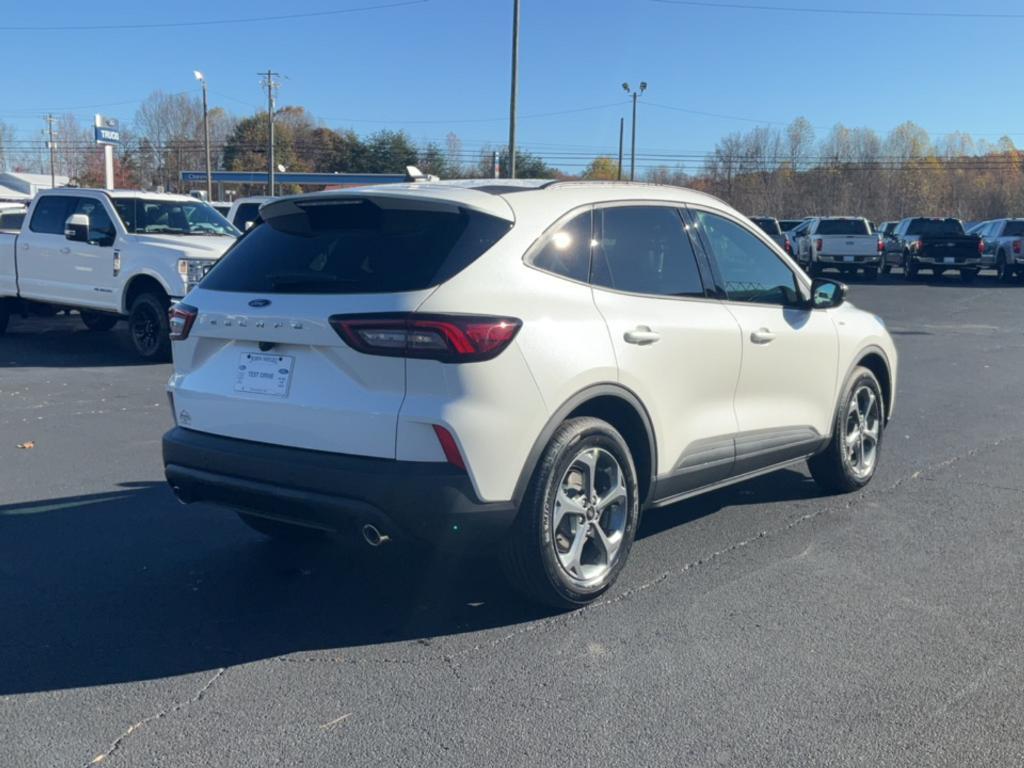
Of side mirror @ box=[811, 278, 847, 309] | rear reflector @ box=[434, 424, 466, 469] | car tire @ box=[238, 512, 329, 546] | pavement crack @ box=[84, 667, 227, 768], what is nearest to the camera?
pavement crack @ box=[84, 667, 227, 768]

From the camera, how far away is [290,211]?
459 cm

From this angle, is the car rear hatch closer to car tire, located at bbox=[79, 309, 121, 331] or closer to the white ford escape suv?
the white ford escape suv

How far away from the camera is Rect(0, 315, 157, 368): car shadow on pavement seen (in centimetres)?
1266

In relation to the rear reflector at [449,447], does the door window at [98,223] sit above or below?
above

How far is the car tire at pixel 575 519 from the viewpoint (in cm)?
417

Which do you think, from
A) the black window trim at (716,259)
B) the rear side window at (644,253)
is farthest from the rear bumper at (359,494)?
the black window trim at (716,259)

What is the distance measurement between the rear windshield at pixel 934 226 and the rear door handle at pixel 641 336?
1134 inches

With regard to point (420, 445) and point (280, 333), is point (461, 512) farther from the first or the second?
point (280, 333)

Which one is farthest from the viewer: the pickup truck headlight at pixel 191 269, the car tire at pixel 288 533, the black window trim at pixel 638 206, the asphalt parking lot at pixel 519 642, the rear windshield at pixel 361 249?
the pickup truck headlight at pixel 191 269

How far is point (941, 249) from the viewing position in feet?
98.5

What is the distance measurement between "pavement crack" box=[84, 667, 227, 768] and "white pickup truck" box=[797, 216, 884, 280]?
2854 centimetres

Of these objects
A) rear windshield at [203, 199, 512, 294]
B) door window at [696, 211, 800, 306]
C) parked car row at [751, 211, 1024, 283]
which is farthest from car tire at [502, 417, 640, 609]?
parked car row at [751, 211, 1024, 283]

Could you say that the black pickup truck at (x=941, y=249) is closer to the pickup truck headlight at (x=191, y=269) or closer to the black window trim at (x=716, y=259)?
the pickup truck headlight at (x=191, y=269)

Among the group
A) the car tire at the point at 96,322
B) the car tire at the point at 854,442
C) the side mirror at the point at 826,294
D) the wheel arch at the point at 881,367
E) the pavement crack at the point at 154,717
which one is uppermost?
the side mirror at the point at 826,294
